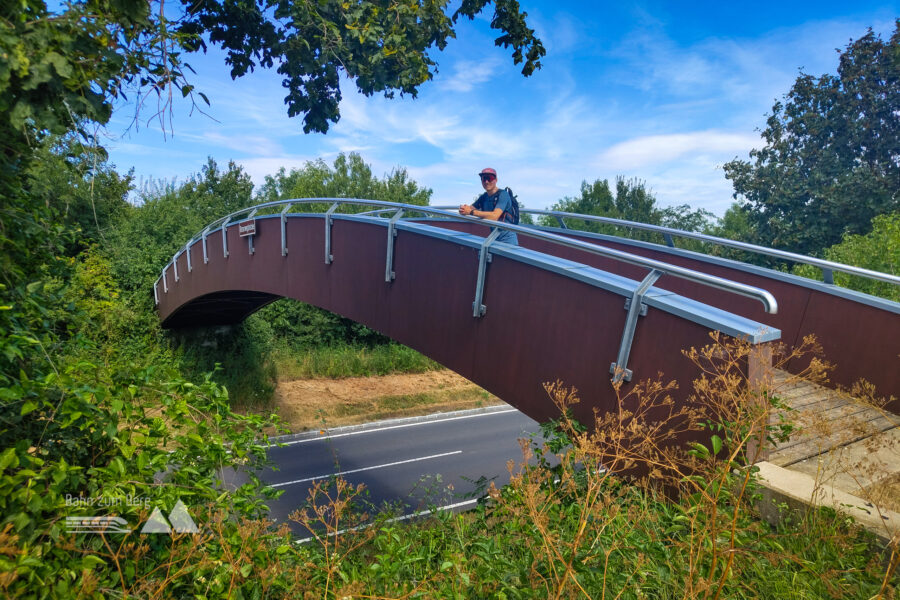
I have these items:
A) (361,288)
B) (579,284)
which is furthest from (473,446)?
(579,284)

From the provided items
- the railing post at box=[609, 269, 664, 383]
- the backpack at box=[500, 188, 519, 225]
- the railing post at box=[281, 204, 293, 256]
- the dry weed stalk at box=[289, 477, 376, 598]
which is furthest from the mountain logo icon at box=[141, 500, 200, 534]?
the railing post at box=[281, 204, 293, 256]

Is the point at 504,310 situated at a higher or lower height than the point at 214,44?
lower

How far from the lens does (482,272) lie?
584cm

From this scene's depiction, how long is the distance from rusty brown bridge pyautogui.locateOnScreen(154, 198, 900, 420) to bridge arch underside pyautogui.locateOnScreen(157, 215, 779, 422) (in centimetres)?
1

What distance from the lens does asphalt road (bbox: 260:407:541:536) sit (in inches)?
499

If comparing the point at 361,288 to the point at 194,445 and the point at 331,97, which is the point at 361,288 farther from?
the point at 194,445

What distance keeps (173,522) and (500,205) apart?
4.55 m

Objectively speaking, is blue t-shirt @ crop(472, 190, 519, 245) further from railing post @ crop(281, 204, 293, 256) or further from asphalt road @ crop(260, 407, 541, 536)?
asphalt road @ crop(260, 407, 541, 536)

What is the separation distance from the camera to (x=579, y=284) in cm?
485

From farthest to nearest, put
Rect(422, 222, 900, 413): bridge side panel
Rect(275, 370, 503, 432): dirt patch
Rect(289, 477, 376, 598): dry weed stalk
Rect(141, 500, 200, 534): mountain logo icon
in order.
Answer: Rect(275, 370, 503, 432): dirt patch < Rect(422, 222, 900, 413): bridge side panel < Rect(141, 500, 200, 534): mountain logo icon < Rect(289, 477, 376, 598): dry weed stalk

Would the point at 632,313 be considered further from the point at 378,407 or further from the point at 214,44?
the point at 378,407

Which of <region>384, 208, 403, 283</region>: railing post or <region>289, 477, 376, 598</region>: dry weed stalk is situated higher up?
<region>384, 208, 403, 283</region>: railing post

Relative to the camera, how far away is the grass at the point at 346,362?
20344 millimetres

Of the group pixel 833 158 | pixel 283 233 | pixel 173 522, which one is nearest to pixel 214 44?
pixel 283 233
